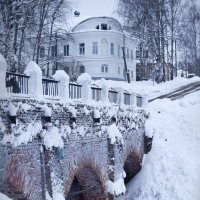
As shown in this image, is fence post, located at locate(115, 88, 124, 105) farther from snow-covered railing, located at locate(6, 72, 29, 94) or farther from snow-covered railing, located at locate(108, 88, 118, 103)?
→ snow-covered railing, located at locate(6, 72, 29, 94)

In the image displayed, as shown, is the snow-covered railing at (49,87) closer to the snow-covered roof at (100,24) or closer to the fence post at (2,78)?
the fence post at (2,78)

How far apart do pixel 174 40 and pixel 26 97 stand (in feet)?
77.7

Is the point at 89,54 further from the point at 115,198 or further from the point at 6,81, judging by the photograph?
the point at 6,81

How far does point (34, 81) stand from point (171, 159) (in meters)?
8.40

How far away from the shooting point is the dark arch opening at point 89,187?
415 inches

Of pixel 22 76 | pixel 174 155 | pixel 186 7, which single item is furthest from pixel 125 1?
pixel 22 76

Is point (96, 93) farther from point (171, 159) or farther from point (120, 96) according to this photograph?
point (171, 159)

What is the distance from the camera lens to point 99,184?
10773mm

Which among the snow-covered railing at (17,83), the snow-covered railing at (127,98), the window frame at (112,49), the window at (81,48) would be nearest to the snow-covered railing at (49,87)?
the snow-covered railing at (17,83)

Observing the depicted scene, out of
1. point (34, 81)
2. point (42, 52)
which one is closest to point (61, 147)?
point (34, 81)

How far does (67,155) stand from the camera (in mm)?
8656

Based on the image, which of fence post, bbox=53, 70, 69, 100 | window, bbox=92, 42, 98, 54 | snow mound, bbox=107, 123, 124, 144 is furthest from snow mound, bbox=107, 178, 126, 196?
window, bbox=92, 42, 98, 54

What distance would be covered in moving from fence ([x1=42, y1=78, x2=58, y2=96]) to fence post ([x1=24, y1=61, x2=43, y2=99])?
51 cm

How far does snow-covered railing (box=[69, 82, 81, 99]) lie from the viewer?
935 cm
